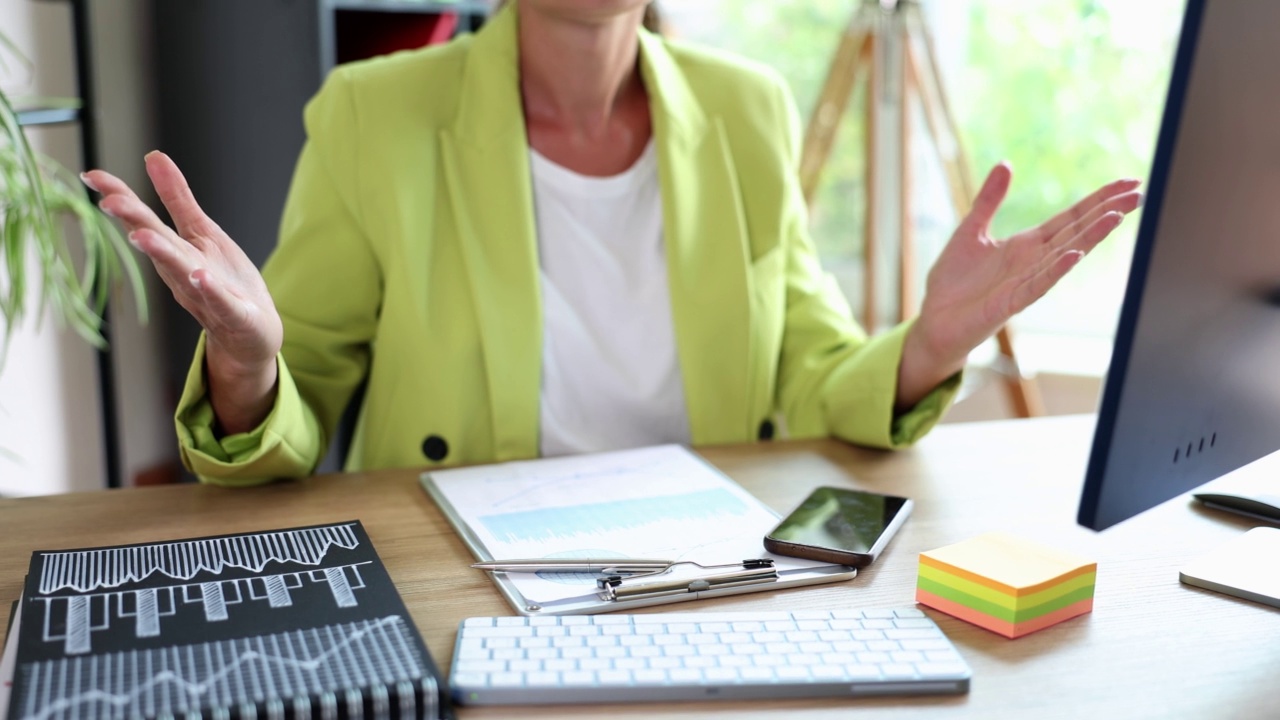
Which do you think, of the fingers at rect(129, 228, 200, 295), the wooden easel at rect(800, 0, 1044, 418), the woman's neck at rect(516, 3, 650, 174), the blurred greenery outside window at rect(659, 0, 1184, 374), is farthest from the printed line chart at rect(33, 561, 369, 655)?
the blurred greenery outside window at rect(659, 0, 1184, 374)

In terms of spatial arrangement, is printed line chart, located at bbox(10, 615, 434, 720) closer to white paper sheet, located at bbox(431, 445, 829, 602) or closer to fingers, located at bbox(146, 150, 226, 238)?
white paper sheet, located at bbox(431, 445, 829, 602)

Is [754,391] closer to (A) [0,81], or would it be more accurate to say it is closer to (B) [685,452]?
(B) [685,452]

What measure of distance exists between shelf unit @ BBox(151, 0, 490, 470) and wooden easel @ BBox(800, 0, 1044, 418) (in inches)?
33.0

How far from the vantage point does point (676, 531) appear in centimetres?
97

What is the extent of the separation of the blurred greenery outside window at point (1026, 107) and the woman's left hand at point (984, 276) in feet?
4.96

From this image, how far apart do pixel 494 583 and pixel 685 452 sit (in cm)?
39

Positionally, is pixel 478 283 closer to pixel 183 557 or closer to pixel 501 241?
pixel 501 241

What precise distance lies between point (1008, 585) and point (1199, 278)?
0.24 meters

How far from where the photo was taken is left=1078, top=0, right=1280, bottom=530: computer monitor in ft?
2.29

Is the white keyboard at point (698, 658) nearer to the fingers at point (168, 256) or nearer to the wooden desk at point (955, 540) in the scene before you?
the wooden desk at point (955, 540)

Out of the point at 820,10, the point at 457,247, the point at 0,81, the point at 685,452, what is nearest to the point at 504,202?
the point at 457,247

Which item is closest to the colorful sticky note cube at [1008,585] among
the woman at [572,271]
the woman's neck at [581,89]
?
the woman at [572,271]

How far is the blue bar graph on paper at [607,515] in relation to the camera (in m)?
0.97

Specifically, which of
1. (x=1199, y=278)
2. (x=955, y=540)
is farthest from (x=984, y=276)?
(x=1199, y=278)
